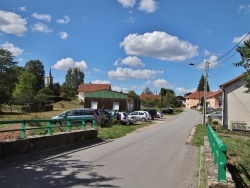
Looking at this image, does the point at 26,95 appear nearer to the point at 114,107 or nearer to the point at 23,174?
the point at 114,107

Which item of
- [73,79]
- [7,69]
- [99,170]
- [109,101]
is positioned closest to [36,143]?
[99,170]

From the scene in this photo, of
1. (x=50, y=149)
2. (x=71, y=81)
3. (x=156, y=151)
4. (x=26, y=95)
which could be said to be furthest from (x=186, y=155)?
(x=71, y=81)

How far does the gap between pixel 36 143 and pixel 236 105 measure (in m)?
29.2

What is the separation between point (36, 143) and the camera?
12.6m

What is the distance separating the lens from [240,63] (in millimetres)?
14789

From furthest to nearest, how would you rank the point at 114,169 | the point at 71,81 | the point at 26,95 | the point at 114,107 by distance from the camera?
the point at 71,81
the point at 26,95
the point at 114,107
the point at 114,169

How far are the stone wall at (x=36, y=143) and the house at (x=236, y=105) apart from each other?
23.9 metres

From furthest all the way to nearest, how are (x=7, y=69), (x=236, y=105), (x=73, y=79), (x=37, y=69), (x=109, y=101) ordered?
1. (x=73, y=79)
2. (x=37, y=69)
3. (x=7, y=69)
4. (x=109, y=101)
5. (x=236, y=105)

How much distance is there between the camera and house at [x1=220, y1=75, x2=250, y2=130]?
122 ft

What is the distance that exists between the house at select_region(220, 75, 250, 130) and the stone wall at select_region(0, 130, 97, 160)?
23.9m

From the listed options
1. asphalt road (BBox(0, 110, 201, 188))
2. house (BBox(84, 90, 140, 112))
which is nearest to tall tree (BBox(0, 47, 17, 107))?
house (BBox(84, 90, 140, 112))

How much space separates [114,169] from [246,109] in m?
29.9

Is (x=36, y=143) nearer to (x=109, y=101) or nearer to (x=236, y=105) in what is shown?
(x=236, y=105)

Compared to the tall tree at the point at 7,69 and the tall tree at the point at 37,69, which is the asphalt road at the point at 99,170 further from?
the tall tree at the point at 37,69
